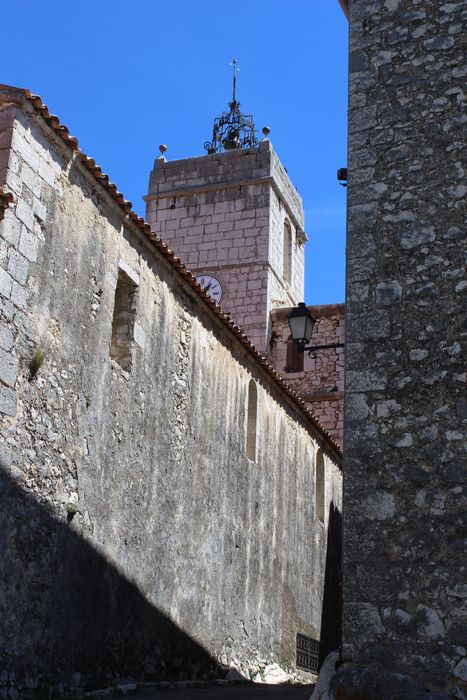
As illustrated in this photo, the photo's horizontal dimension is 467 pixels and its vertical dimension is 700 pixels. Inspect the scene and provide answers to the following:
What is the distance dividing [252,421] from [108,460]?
4.66 meters

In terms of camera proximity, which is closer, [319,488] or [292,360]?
[319,488]

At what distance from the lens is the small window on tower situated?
10125mm

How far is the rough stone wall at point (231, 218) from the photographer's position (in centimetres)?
2241

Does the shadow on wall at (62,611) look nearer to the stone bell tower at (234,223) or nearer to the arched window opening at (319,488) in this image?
the arched window opening at (319,488)

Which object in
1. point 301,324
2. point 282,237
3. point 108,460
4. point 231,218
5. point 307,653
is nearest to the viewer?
point 108,460

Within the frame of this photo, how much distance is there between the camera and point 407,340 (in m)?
6.65

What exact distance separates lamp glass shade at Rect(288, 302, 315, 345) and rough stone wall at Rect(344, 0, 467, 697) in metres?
4.22

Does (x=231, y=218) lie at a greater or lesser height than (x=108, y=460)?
greater

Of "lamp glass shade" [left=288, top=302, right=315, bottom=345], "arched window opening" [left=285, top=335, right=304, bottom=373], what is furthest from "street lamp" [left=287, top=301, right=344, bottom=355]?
"arched window opening" [left=285, top=335, right=304, bottom=373]

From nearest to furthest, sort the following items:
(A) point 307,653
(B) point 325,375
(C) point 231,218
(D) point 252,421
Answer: (D) point 252,421 → (A) point 307,653 → (B) point 325,375 → (C) point 231,218

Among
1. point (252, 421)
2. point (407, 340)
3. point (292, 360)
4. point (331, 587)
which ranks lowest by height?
point (331, 587)

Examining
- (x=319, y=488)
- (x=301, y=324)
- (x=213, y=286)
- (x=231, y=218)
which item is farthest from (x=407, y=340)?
(x=231, y=218)

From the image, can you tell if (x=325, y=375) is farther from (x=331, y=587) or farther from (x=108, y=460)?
(x=108, y=460)

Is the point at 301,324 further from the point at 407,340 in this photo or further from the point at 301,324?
the point at 407,340
